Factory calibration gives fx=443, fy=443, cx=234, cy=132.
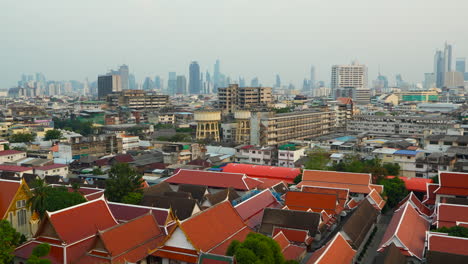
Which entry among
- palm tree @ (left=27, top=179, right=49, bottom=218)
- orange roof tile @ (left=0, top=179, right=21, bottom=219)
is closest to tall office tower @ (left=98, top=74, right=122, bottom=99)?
orange roof tile @ (left=0, top=179, right=21, bottom=219)

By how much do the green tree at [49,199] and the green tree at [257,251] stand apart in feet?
33.2

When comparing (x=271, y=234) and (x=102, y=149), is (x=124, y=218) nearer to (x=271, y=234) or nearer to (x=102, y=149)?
(x=271, y=234)

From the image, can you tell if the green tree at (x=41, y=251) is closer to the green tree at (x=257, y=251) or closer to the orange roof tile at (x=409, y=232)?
the green tree at (x=257, y=251)

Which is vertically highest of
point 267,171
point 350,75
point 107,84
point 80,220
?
point 350,75

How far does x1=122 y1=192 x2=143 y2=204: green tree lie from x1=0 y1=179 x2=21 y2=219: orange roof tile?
20.4 ft

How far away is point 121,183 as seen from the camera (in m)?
28.3

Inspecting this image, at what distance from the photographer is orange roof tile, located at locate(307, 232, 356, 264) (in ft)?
60.7

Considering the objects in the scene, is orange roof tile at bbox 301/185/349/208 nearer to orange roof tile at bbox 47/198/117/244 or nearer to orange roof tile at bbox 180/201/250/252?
orange roof tile at bbox 180/201/250/252

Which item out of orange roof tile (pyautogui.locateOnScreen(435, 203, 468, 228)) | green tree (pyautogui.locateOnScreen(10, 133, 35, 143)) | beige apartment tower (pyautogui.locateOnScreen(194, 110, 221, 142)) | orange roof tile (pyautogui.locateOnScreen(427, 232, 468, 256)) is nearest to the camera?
orange roof tile (pyautogui.locateOnScreen(427, 232, 468, 256))

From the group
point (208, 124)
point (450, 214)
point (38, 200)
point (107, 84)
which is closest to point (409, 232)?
point (450, 214)

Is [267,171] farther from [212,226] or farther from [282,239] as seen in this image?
[212,226]

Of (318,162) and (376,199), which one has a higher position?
(318,162)

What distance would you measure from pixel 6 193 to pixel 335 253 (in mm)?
17230

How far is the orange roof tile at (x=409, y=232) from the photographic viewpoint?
21.4 metres
